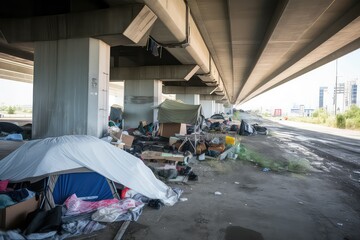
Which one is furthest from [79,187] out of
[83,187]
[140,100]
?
[140,100]

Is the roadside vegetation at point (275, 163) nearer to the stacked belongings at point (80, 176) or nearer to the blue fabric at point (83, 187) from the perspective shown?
the stacked belongings at point (80, 176)

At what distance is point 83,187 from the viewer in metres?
5.59

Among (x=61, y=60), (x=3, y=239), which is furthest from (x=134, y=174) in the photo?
(x=61, y=60)

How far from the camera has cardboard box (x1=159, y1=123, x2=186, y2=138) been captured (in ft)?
54.9

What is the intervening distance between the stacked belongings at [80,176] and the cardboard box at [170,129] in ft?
35.0

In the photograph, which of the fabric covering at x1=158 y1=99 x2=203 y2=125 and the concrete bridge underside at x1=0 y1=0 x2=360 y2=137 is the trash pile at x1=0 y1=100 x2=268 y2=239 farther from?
the fabric covering at x1=158 y1=99 x2=203 y2=125

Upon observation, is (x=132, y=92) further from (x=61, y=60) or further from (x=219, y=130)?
(x=61, y=60)

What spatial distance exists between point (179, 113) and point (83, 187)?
1048 cm

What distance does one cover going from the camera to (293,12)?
8469 millimetres

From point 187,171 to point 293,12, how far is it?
20.7 ft

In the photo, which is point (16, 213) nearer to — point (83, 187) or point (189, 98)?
point (83, 187)

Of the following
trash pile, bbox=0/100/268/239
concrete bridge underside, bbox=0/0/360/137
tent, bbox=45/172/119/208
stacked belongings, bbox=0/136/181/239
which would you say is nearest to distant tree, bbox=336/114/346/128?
concrete bridge underside, bbox=0/0/360/137

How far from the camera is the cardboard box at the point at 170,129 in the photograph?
16719 millimetres

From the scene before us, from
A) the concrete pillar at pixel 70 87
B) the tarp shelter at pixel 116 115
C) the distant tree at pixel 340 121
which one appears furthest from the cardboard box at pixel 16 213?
the distant tree at pixel 340 121
